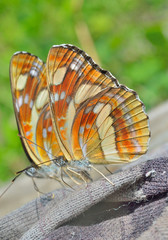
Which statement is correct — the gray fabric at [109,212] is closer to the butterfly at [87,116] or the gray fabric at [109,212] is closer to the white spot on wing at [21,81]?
the butterfly at [87,116]

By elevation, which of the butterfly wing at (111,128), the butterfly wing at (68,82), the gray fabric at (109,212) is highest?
the butterfly wing at (68,82)

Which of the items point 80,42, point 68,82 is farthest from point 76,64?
point 80,42

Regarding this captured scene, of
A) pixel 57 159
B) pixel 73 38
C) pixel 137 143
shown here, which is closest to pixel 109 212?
pixel 137 143

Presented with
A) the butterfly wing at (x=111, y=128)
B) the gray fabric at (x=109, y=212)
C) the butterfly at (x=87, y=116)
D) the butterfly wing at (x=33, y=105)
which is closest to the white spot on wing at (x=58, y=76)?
the butterfly at (x=87, y=116)

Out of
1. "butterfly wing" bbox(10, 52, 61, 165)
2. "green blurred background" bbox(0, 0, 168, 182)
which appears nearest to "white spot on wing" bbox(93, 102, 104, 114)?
"butterfly wing" bbox(10, 52, 61, 165)

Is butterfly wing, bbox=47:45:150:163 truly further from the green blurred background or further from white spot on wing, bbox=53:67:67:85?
the green blurred background

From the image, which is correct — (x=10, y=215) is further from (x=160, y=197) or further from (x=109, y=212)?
(x=160, y=197)
